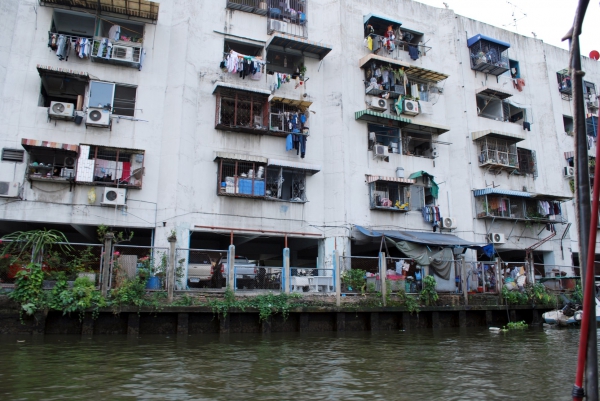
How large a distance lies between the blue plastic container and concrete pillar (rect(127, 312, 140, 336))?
127 cm

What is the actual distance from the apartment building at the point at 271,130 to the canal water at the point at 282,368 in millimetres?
7396

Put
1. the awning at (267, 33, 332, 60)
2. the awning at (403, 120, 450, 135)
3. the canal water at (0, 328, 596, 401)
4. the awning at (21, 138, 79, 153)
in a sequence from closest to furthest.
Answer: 1. the canal water at (0, 328, 596, 401)
2. the awning at (21, 138, 79, 153)
3. the awning at (267, 33, 332, 60)
4. the awning at (403, 120, 450, 135)

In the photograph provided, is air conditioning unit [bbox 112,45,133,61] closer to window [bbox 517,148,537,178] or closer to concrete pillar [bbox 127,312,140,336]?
concrete pillar [bbox 127,312,140,336]

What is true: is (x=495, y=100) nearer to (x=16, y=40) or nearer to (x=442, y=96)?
(x=442, y=96)

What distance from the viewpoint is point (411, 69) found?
2573 cm

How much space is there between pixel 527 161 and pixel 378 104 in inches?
445

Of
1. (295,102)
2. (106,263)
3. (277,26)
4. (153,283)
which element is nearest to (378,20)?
(277,26)

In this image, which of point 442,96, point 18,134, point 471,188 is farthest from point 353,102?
point 18,134

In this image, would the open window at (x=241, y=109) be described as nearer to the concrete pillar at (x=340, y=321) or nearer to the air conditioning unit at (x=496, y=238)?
the concrete pillar at (x=340, y=321)

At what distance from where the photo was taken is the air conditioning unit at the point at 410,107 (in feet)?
82.2

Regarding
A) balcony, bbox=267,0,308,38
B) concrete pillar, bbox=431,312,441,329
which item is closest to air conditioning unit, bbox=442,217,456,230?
concrete pillar, bbox=431,312,441,329

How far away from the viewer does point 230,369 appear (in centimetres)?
963

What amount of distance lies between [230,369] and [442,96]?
72.6 feet

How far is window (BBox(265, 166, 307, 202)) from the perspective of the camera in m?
22.2
